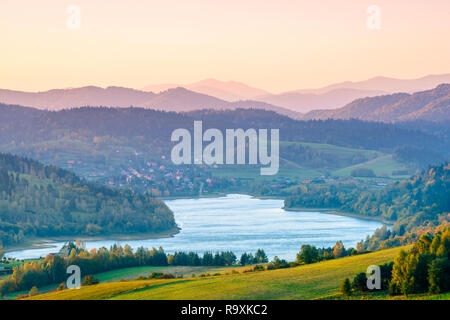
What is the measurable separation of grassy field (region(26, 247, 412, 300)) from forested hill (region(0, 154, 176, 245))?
1768 inches

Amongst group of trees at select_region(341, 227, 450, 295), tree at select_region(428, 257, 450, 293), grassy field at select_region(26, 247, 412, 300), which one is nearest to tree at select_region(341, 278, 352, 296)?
group of trees at select_region(341, 227, 450, 295)

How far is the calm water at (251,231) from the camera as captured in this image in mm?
64500

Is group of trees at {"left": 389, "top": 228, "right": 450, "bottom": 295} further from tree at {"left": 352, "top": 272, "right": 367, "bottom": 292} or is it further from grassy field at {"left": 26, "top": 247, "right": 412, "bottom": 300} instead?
grassy field at {"left": 26, "top": 247, "right": 412, "bottom": 300}

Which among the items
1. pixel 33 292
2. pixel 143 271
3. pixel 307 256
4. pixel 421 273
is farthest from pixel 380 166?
pixel 421 273

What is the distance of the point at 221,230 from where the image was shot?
250 ft

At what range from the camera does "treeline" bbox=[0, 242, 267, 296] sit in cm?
4284

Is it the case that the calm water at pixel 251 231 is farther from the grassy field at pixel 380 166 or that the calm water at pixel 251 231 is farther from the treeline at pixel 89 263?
the grassy field at pixel 380 166

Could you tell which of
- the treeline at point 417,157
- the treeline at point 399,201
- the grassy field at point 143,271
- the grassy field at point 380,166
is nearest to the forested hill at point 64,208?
the treeline at point 399,201

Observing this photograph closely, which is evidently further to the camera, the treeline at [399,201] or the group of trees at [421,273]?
the treeline at [399,201]

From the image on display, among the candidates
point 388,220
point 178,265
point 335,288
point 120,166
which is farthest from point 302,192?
point 335,288

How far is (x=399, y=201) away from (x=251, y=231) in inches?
1183

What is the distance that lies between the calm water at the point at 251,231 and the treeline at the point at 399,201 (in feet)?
11.3

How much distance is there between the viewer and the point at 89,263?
1866 inches
